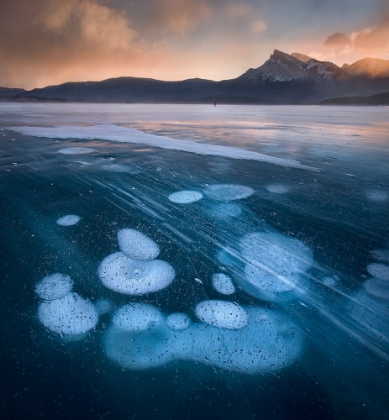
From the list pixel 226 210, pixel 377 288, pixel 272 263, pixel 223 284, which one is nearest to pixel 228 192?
pixel 226 210

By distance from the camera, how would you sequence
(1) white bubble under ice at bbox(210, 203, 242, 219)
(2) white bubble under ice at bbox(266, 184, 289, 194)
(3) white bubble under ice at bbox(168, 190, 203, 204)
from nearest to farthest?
(1) white bubble under ice at bbox(210, 203, 242, 219), (3) white bubble under ice at bbox(168, 190, 203, 204), (2) white bubble under ice at bbox(266, 184, 289, 194)

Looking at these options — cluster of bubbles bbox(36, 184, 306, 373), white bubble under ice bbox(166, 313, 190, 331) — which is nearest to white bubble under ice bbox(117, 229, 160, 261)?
cluster of bubbles bbox(36, 184, 306, 373)

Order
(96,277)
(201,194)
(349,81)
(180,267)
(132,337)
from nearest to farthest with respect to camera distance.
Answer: (132,337) < (96,277) < (180,267) < (201,194) < (349,81)

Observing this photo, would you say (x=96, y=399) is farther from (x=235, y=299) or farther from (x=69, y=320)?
(x=235, y=299)

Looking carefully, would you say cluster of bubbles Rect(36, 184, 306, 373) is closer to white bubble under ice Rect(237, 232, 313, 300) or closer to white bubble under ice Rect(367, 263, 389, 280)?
white bubble under ice Rect(237, 232, 313, 300)

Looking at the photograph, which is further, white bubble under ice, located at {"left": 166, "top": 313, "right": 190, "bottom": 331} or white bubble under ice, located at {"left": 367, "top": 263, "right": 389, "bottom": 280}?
white bubble under ice, located at {"left": 367, "top": 263, "right": 389, "bottom": 280}

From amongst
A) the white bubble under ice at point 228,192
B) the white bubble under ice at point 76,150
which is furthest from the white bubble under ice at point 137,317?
the white bubble under ice at point 76,150

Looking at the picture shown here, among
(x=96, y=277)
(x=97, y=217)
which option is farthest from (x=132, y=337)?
(x=97, y=217)
